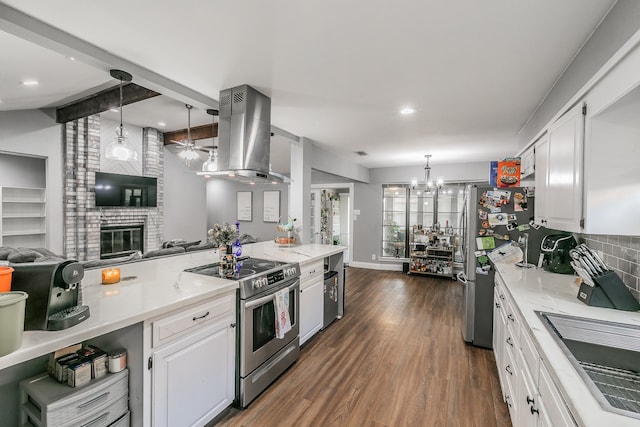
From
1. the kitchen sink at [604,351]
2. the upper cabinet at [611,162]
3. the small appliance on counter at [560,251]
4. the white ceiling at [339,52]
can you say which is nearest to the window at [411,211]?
the white ceiling at [339,52]

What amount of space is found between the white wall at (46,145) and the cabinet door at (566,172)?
5797 mm

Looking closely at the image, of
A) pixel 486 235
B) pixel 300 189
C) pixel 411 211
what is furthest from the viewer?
pixel 411 211

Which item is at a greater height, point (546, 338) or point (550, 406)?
point (546, 338)

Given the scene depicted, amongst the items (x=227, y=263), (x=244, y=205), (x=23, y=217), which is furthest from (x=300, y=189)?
(x=244, y=205)

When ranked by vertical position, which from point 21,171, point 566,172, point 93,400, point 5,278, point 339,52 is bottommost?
point 93,400

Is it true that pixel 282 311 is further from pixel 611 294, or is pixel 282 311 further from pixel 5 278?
pixel 611 294

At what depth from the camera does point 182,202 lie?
232 inches

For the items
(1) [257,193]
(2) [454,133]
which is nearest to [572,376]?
(2) [454,133]

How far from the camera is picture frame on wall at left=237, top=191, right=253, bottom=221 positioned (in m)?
8.20

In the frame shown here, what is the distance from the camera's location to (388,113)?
9.91ft

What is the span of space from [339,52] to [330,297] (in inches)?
106

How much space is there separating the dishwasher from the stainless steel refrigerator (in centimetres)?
153

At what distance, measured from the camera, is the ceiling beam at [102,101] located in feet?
9.41

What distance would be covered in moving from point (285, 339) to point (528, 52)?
281 cm
